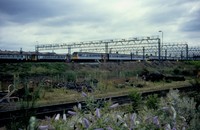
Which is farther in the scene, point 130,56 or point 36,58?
point 130,56

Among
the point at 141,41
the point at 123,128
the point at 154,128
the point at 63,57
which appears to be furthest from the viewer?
the point at 141,41

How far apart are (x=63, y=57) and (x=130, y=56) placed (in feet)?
57.9

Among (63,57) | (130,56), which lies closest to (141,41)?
(130,56)

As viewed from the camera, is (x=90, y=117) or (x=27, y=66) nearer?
(x=90, y=117)

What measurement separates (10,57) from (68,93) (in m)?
20.9

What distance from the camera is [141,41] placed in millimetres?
61219

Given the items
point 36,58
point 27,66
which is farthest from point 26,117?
point 36,58

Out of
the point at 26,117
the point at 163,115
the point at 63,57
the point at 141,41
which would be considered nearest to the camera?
the point at 26,117

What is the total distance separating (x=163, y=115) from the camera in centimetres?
482

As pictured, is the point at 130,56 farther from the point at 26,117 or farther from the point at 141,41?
the point at 26,117

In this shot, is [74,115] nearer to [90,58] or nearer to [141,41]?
[90,58]

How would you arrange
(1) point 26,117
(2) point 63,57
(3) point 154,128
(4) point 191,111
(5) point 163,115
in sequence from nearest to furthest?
(3) point 154,128 → (1) point 26,117 → (5) point 163,115 → (4) point 191,111 → (2) point 63,57

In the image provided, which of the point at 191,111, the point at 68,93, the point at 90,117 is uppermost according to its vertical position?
the point at 90,117

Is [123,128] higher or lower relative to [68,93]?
higher
